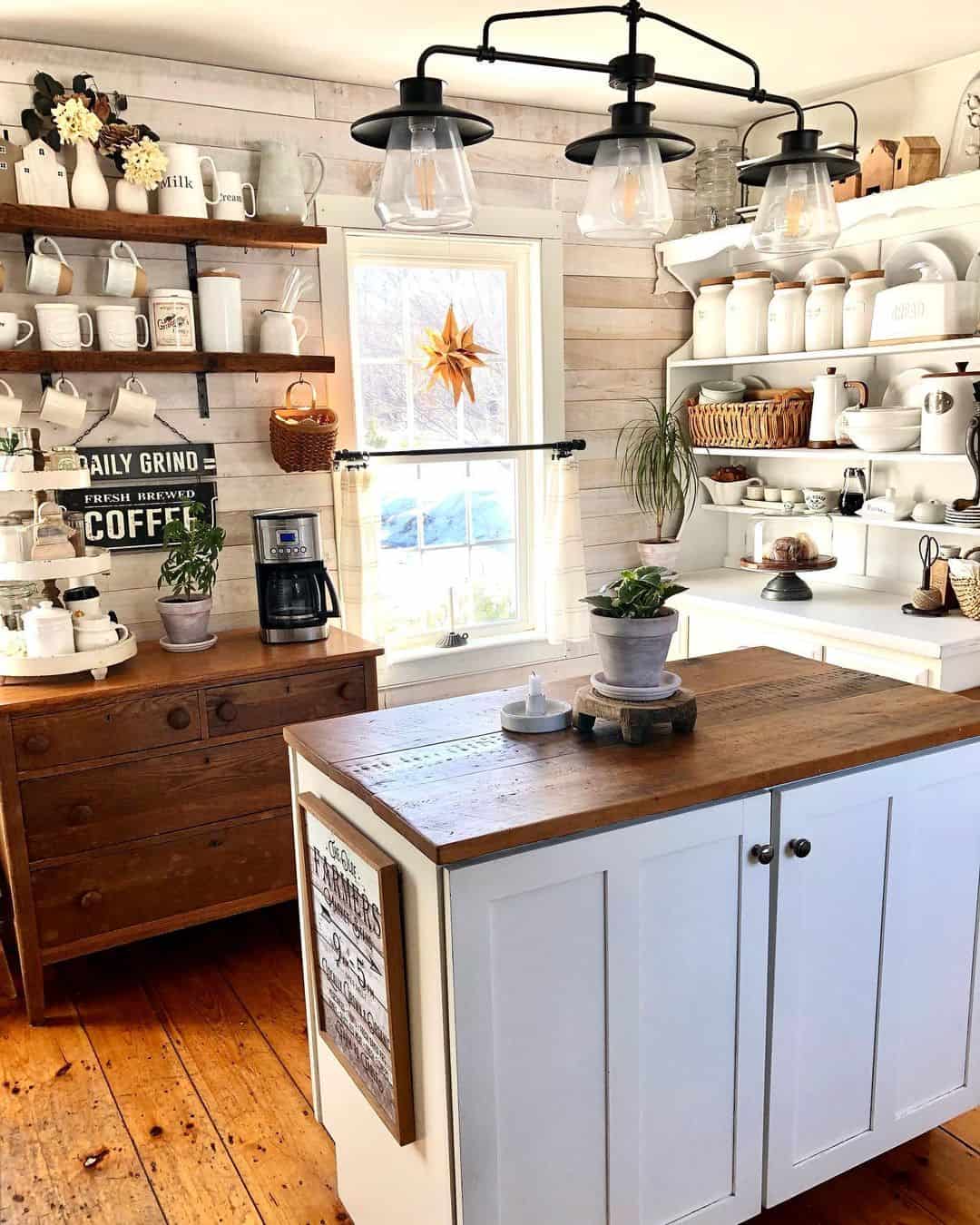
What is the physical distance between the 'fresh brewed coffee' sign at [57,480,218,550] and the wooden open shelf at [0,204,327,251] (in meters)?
0.71

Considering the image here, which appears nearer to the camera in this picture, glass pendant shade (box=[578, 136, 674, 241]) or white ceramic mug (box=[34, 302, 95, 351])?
glass pendant shade (box=[578, 136, 674, 241])

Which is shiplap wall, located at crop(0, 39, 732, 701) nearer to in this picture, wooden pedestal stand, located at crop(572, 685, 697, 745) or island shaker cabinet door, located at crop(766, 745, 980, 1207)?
wooden pedestal stand, located at crop(572, 685, 697, 745)

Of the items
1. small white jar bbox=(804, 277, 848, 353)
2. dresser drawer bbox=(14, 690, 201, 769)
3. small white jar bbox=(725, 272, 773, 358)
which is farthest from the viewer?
small white jar bbox=(725, 272, 773, 358)

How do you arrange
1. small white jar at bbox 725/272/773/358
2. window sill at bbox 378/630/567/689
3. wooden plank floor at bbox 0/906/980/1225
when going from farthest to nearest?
small white jar at bbox 725/272/773/358
window sill at bbox 378/630/567/689
wooden plank floor at bbox 0/906/980/1225

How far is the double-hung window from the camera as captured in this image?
361cm

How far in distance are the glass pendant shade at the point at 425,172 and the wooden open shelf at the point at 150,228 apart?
5.26 feet

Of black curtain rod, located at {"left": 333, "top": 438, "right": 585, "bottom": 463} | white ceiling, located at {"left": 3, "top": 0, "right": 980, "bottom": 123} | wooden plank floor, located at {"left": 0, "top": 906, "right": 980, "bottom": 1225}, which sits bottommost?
wooden plank floor, located at {"left": 0, "top": 906, "right": 980, "bottom": 1225}

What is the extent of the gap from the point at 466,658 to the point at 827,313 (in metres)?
1.73

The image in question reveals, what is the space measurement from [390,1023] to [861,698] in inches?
43.7

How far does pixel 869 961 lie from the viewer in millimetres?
1854

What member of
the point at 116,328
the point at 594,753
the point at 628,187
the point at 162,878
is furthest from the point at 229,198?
the point at 594,753

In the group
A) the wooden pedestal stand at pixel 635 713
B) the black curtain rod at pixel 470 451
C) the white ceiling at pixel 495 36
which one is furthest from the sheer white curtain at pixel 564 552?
the wooden pedestal stand at pixel 635 713

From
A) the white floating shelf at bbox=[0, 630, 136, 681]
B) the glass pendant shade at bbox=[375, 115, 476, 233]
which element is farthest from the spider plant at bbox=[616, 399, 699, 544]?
the glass pendant shade at bbox=[375, 115, 476, 233]

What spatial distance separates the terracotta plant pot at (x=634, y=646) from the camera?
1.81 meters
